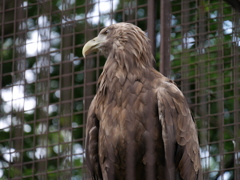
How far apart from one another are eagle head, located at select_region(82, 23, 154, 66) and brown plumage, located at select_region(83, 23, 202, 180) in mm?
30

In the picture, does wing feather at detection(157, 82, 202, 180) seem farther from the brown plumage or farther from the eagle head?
the eagle head

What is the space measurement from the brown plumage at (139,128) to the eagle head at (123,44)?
30 millimetres

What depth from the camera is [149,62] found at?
4688 millimetres

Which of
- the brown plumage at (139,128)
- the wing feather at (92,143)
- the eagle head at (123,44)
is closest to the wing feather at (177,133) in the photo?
the brown plumage at (139,128)

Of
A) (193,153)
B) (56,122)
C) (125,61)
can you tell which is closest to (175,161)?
(193,153)

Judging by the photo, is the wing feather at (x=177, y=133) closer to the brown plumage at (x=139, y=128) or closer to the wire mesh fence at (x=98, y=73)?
the brown plumage at (x=139, y=128)

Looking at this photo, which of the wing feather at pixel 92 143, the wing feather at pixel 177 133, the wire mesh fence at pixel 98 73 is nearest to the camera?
the wing feather at pixel 177 133

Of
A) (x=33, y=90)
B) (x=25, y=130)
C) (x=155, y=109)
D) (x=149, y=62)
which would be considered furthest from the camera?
(x=25, y=130)

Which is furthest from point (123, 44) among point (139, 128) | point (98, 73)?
point (98, 73)

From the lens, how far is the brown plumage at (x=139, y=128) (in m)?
4.31

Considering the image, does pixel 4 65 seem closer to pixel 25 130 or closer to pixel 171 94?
pixel 25 130

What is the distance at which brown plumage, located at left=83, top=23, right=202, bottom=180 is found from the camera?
4309 millimetres

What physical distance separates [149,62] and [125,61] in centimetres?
18

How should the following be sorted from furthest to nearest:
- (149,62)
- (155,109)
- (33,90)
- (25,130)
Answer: (25,130) < (33,90) < (149,62) < (155,109)
